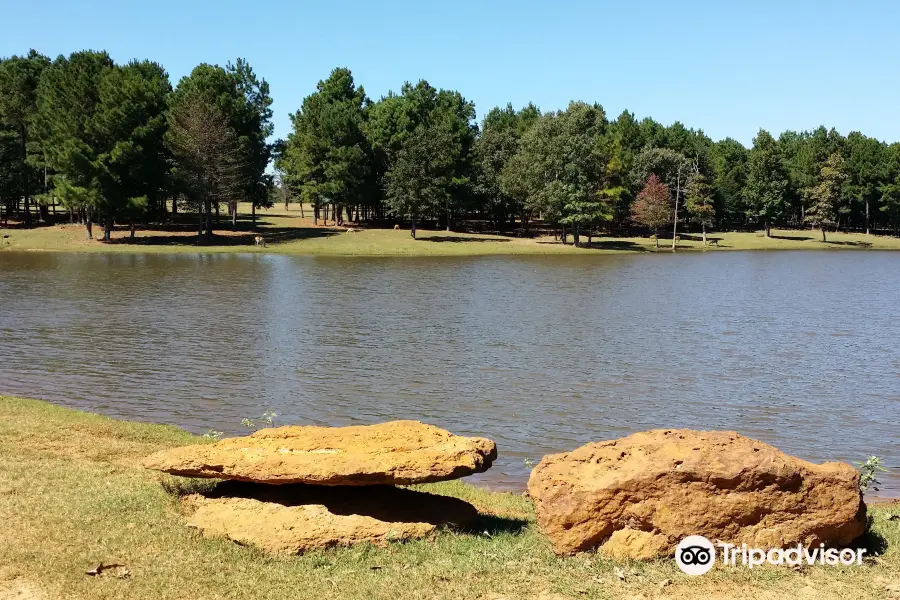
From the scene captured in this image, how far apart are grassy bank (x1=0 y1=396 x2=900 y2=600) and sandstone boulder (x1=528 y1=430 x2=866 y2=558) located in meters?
0.33

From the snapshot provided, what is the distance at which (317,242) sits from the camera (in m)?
80.6

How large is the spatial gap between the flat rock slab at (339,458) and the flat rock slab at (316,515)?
0.42 m

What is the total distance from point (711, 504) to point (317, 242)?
7431cm

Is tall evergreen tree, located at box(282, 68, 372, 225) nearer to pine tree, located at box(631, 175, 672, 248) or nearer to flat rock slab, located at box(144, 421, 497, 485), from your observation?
pine tree, located at box(631, 175, 672, 248)

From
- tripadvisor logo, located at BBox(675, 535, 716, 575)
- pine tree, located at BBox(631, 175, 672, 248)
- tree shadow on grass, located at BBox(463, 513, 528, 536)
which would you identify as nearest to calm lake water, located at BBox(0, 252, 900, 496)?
tree shadow on grass, located at BBox(463, 513, 528, 536)

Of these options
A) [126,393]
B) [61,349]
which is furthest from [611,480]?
[61,349]

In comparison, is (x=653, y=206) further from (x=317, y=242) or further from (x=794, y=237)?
(x=317, y=242)

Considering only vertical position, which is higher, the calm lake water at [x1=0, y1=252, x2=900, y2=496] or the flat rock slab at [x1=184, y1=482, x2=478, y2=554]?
the flat rock slab at [x1=184, y1=482, x2=478, y2=554]

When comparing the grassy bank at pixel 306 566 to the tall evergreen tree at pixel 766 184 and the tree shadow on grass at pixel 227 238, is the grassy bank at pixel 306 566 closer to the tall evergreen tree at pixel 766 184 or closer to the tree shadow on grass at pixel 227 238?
the tree shadow on grass at pixel 227 238

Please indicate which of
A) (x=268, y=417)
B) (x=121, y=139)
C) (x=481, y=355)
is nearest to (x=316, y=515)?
(x=268, y=417)

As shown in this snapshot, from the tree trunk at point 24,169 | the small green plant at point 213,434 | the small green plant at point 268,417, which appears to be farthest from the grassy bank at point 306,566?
the tree trunk at point 24,169

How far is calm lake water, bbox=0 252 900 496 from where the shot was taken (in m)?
17.9

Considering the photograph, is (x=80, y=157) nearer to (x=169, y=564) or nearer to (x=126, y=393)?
(x=126, y=393)

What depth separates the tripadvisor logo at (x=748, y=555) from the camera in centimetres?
848
